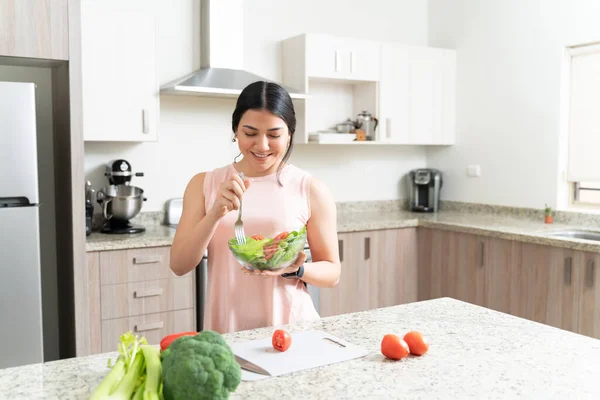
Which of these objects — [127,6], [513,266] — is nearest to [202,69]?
[127,6]

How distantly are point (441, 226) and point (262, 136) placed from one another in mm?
2450

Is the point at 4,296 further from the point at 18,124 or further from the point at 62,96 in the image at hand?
the point at 62,96

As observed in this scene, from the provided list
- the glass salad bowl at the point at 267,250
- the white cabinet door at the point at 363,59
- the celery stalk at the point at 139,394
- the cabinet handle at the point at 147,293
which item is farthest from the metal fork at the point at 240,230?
the white cabinet door at the point at 363,59

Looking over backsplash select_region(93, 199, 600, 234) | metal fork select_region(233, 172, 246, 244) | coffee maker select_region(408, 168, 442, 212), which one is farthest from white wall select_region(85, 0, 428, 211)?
metal fork select_region(233, 172, 246, 244)

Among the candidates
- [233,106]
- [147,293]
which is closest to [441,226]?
[233,106]

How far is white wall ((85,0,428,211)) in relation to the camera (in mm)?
3748

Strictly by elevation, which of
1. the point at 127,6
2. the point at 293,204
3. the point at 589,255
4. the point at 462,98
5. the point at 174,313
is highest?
the point at 127,6

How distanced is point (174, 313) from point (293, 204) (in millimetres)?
1656

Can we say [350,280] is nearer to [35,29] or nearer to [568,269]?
[568,269]

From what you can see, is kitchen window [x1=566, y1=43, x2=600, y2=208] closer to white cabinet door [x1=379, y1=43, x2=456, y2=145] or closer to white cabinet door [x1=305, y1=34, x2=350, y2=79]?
white cabinet door [x1=379, y1=43, x2=456, y2=145]

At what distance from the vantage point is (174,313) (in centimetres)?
323

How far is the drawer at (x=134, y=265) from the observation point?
3.06 metres

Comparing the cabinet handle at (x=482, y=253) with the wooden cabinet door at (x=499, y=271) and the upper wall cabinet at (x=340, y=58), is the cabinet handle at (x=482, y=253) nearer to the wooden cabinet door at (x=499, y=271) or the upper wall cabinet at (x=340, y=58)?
the wooden cabinet door at (x=499, y=271)

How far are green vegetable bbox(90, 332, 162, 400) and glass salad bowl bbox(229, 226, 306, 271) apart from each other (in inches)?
16.3
